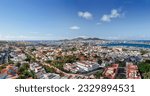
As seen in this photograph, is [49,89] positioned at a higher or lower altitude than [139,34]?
lower

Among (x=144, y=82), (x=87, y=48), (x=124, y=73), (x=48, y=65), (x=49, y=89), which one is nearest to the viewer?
(x=49, y=89)

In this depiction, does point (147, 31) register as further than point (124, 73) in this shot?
Yes

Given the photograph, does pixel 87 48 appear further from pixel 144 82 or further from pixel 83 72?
pixel 144 82

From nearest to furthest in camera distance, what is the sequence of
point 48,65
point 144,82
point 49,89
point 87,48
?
point 49,89, point 144,82, point 48,65, point 87,48

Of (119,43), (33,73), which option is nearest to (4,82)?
(33,73)

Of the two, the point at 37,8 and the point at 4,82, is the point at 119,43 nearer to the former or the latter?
the point at 37,8

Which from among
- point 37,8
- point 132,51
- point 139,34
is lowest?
point 132,51
